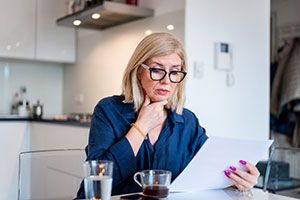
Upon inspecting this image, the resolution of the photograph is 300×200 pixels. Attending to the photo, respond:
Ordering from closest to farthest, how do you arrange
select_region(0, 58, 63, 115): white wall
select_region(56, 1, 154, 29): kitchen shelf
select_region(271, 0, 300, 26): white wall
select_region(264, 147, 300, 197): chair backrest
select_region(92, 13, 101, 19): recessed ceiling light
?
select_region(264, 147, 300, 197): chair backrest
select_region(56, 1, 154, 29): kitchen shelf
select_region(92, 13, 101, 19): recessed ceiling light
select_region(0, 58, 63, 115): white wall
select_region(271, 0, 300, 26): white wall

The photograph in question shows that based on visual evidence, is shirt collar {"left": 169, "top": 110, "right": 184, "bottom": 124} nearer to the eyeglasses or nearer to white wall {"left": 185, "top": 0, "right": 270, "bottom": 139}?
the eyeglasses

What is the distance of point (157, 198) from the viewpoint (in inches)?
42.8

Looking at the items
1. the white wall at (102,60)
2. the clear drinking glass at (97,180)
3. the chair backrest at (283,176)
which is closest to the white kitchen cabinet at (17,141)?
the white wall at (102,60)

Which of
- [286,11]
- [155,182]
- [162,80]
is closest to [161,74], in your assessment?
[162,80]

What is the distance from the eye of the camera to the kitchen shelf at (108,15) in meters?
3.08

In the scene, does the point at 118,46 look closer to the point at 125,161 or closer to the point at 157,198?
the point at 125,161

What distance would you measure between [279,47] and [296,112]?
79 cm

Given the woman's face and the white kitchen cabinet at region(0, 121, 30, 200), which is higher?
the woman's face

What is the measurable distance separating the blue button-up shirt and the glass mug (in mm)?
274

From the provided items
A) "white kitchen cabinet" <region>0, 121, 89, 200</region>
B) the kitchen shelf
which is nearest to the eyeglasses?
the kitchen shelf

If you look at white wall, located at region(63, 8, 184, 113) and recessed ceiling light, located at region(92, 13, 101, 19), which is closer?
white wall, located at region(63, 8, 184, 113)

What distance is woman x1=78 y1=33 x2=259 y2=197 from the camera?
4.41 feet

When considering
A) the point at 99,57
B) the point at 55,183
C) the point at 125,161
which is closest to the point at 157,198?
the point at 125,161

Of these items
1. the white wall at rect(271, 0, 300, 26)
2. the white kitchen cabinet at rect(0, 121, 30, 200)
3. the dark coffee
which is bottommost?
the white kitchen cabinet at rect(0, 121, 30, 200)
